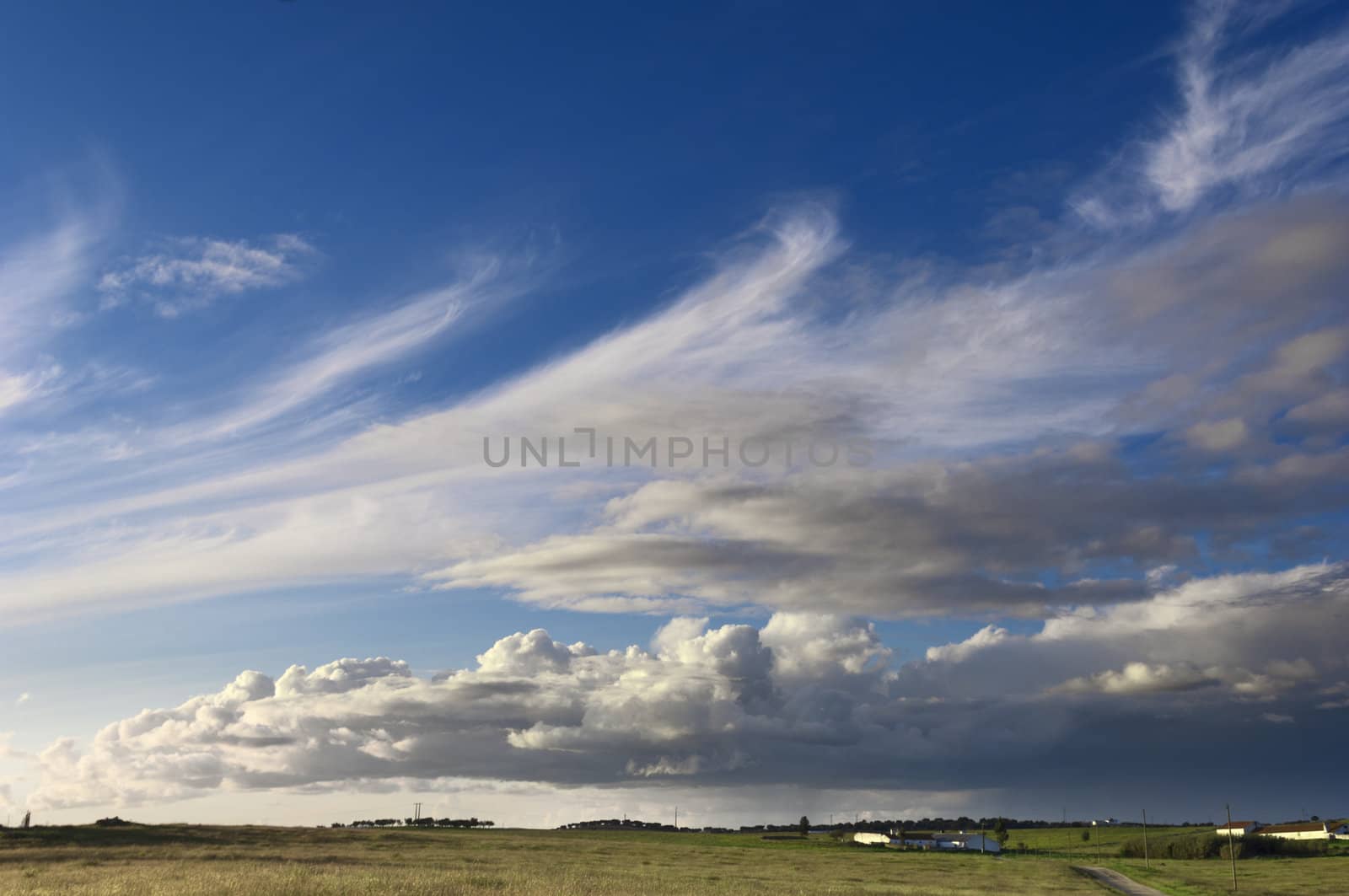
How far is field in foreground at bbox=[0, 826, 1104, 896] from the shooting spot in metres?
51.8

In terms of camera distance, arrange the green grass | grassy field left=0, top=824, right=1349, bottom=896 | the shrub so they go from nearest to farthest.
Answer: grassy field left=0, top=824, right=1349, bottom=896 → the green grass → the shrub

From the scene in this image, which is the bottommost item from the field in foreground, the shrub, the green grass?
the shrub

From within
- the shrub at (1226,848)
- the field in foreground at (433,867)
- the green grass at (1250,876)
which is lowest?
the shrub at (1226,848)

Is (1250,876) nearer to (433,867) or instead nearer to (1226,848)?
(1226,848)

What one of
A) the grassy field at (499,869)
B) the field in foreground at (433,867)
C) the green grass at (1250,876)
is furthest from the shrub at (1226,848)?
the field in foreground at (433,867)

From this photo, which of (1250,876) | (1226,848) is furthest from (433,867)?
(1226,848)

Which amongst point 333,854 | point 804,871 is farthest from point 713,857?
point 333,854

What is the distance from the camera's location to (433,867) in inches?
3231

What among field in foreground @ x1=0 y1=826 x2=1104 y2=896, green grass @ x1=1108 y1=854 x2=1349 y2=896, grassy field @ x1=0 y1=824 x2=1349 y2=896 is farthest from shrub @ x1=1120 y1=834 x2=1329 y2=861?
field in foreground @ x1=0 y1=826 x2=1104 y2=896

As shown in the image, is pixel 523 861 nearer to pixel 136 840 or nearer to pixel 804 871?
pixel 804 871

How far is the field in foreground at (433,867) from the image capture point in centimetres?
5178

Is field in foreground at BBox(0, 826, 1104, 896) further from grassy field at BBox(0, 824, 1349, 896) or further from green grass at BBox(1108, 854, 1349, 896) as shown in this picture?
green grass at BBox(1108, 854, 1349, 896)

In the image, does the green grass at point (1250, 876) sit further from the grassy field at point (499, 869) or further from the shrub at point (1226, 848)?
the shrub at point (1226, 848)

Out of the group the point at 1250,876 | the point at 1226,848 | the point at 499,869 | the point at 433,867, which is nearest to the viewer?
the point at 499,869
